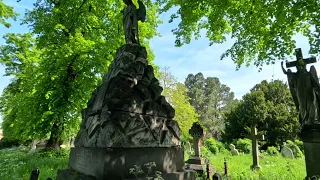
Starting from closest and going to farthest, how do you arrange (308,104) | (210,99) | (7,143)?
(308,104) < (7,143) < (210,99)

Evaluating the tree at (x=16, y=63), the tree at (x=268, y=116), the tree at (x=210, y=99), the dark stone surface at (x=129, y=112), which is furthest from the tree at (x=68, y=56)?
the tree at (x=210, y=99)

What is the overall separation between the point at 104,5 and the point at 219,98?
45012 mm

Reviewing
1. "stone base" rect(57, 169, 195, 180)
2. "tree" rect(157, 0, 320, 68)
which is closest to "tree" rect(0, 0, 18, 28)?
"tree" rect(157, 0, 320, 68)

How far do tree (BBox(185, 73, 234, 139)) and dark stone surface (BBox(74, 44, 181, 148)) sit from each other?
38.6 metres

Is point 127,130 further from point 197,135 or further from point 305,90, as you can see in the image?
point 197,135

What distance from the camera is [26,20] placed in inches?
525

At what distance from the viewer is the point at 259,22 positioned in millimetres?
7332

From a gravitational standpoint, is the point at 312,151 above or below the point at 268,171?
above

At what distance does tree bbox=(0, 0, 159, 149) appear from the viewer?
11.2m

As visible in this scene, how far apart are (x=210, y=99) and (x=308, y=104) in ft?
143

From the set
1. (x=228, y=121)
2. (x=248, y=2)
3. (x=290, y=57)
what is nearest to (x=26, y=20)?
(x=248, y=2)

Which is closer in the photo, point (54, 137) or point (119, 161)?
point (119, 161)

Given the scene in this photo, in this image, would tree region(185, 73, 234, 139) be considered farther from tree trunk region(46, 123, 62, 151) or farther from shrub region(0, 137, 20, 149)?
tree trunk region(46, 123, 62, 151)

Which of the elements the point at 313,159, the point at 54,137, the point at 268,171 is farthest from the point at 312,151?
the point at 54,137
